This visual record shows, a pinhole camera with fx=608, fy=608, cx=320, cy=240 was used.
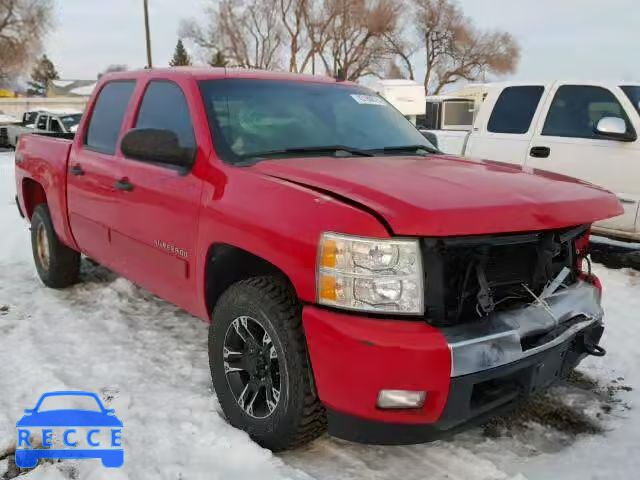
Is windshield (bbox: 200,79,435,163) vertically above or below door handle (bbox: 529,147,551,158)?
above

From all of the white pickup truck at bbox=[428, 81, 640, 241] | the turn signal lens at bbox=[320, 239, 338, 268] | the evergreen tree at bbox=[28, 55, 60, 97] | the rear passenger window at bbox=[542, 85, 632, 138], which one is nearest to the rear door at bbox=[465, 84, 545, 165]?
the white pickup truck at bbox=[428, 81, 640, 241]

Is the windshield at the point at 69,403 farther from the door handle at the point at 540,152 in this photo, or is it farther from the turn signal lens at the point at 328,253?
the door handle at the point at 540,152

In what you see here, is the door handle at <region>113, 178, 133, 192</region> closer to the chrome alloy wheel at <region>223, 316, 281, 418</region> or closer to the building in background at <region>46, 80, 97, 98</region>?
the chrome alloy wheel at <region>223, 316, 281, 418</region>

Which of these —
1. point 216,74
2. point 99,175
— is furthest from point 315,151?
point 99,175

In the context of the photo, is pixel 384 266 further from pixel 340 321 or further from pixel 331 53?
pixel 331 53

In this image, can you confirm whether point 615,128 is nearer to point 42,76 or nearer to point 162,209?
Answer: point 162,209

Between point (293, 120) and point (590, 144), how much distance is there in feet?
13.1

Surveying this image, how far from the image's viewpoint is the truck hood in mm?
2184

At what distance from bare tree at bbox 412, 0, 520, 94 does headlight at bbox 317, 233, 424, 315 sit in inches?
1995

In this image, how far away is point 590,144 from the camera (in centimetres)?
616

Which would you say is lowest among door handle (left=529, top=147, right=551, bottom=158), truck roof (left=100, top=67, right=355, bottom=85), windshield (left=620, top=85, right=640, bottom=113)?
door handle (left=529, top=147, right=551, bottom=158)

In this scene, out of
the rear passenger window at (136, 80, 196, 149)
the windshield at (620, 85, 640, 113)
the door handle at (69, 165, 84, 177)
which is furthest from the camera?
the windshield at (620, 85, 640, 113)

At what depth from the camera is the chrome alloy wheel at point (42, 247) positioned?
5125 mm

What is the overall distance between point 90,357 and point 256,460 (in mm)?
1550
